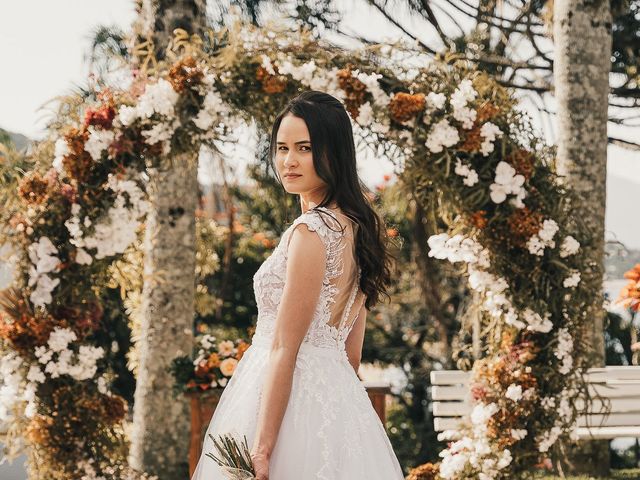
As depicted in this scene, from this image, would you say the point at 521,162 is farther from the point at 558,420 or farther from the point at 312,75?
the point at 558,420

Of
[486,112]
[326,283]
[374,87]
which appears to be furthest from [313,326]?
[486,112]

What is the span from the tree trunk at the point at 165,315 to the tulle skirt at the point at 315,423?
3.67 meters

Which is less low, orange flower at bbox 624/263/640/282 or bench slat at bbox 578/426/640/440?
orange flower at bbox 624/263/640/282

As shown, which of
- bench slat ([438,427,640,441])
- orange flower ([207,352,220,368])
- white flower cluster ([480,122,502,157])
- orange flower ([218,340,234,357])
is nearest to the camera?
white flower cluster ([480,122,502,157])

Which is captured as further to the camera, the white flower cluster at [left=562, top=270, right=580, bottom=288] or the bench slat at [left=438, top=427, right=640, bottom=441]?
the bench slat at [left=438, top=427, right=640, bottom=441]

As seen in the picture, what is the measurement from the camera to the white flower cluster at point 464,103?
471 centimetres

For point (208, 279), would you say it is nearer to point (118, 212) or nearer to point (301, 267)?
point (118, 212)

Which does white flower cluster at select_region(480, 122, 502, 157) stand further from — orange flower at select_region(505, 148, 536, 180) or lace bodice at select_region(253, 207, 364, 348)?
lace bodice at select_region(253, 207, 364, 348)

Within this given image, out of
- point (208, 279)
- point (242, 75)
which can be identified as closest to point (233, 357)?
point (242, 75)

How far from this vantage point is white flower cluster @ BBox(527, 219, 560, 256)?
475 centimetres

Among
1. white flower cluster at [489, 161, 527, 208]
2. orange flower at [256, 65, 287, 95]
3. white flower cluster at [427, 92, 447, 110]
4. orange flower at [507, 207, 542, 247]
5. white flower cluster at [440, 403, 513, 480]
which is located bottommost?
white flower cluster at [440, 403, 513, 480]

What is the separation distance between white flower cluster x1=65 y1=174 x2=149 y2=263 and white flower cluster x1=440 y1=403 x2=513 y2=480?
234cm

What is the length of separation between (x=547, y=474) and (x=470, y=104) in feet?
11.1

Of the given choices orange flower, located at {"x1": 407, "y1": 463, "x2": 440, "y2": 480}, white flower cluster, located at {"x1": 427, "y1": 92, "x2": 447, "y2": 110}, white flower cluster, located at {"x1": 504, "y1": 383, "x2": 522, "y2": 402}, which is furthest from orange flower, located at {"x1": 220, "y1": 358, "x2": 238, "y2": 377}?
white flower cluster, located at {"x1": 427, "y1": 92, "x2": 447, "y2": 110}
